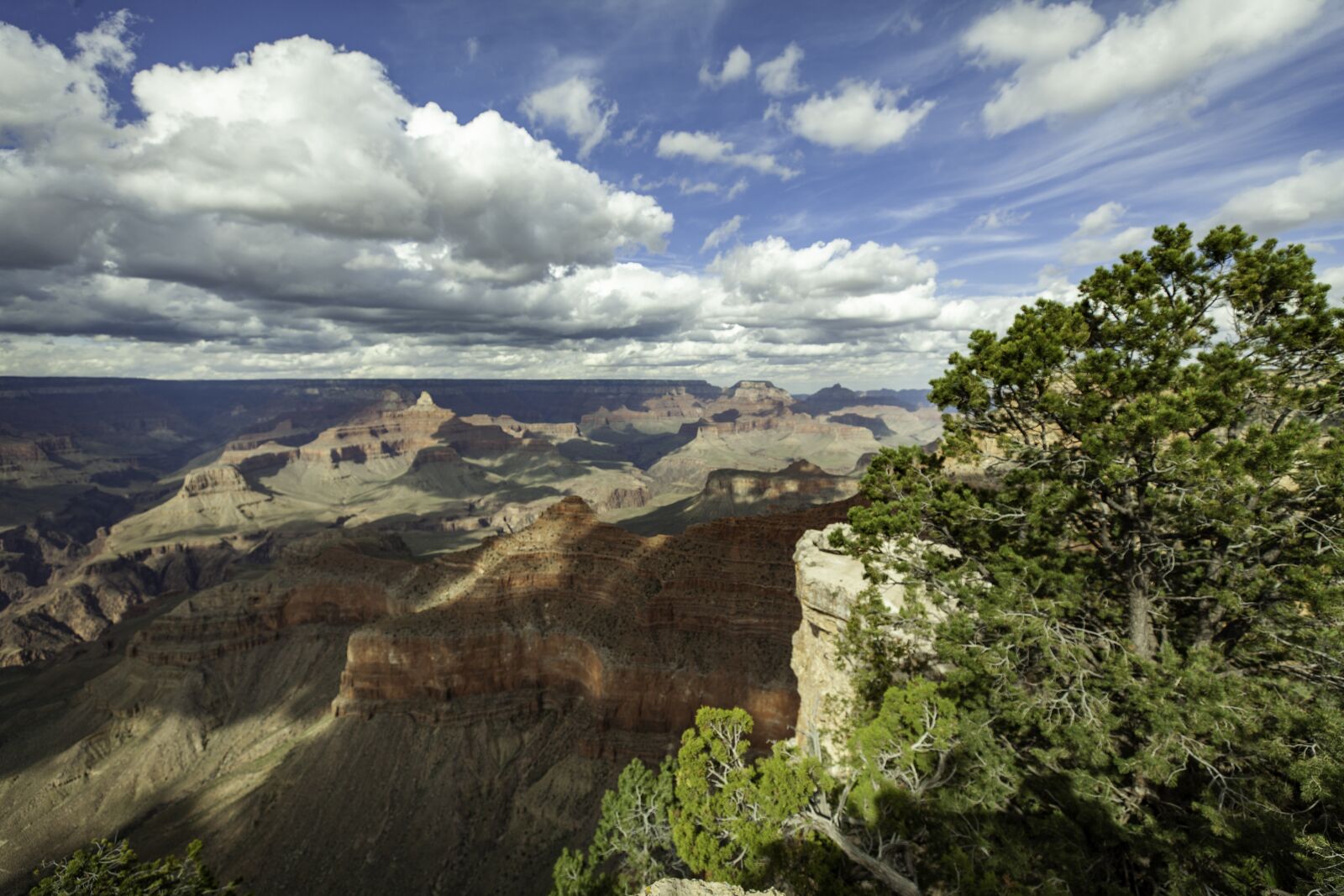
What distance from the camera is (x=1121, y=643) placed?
1395cm

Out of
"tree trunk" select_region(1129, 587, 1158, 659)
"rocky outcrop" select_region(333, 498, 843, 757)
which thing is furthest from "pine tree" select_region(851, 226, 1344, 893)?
"rocky outcrop" select_region(333, 498, 843, 757)

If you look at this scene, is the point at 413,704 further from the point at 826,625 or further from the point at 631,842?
the point at 826,625

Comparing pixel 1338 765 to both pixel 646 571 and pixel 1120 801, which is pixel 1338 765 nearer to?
pixel 1120 801

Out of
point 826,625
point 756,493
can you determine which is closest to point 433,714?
point 826,625

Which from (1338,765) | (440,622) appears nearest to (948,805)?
(1338,765)

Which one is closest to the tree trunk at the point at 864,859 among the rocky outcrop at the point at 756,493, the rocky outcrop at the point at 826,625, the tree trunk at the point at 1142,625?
the rocky outcrop at the point at 826,625

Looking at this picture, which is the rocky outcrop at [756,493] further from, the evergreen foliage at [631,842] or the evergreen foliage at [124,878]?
the evergreen foliage at [124,878]

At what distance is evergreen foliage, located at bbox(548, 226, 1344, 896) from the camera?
38.1 ft

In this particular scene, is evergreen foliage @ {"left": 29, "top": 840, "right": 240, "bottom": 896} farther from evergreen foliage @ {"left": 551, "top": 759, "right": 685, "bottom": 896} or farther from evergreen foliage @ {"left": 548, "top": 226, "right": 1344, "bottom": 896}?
evergreen foliage @ {"left": 548, "top": 226, "right": 1344, "bottom": 896}

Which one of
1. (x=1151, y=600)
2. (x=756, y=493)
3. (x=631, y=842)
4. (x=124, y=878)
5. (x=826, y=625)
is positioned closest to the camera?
(x=1151, y=600)

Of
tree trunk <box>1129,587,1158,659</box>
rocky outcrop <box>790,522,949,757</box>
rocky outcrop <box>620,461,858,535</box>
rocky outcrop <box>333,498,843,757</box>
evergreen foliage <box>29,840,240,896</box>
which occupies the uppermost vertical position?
tree trunk <box>1129,587,1158,659</box>

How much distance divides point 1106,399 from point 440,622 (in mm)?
57739

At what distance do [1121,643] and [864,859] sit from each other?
336 inches

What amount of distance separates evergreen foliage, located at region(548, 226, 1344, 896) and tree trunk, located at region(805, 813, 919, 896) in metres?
0.07
